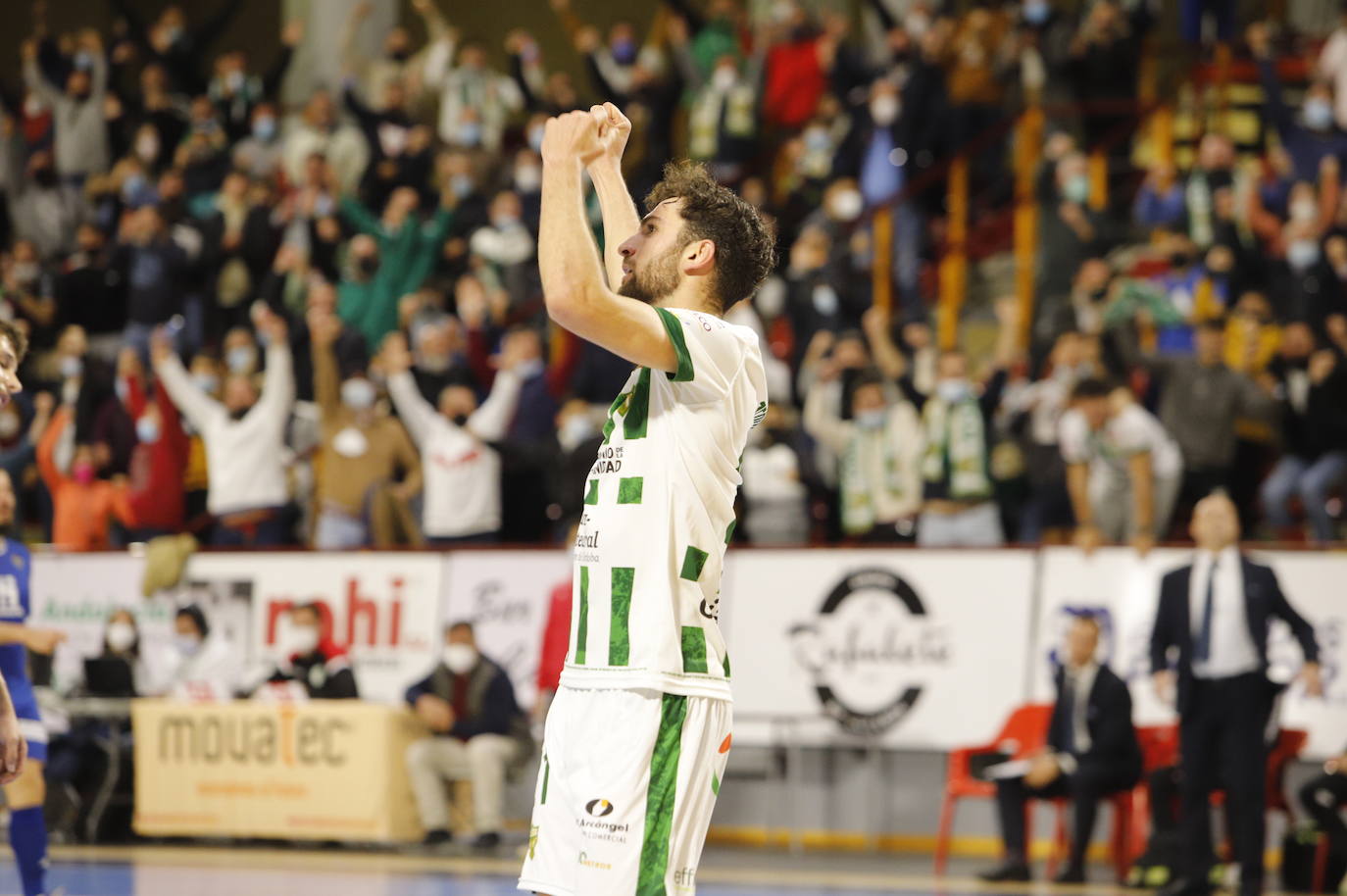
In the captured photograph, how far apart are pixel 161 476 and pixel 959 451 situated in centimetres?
753

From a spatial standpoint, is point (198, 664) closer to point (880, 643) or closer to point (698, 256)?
point (880, 643)

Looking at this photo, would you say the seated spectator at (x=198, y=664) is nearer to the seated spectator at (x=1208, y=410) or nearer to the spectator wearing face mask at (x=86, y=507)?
the spectator wearing face mask at (x=86, y=507)

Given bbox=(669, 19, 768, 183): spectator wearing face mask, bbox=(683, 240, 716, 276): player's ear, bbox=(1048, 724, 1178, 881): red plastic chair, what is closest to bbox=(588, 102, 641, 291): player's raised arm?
bbox=(683, 240, 716, 276): player's ear

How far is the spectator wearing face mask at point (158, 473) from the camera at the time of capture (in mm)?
17531

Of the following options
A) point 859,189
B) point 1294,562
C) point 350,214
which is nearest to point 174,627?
point 350,214

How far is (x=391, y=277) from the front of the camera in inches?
762

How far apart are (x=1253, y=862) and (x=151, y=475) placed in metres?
10.6

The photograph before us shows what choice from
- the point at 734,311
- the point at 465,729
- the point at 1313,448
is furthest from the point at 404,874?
the point at 1313,448

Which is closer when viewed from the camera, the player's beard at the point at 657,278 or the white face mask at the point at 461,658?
the player's beard at the point at 657,278

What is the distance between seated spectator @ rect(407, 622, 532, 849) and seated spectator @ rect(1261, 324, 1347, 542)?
605 cm

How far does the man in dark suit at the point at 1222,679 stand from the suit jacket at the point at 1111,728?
98 centimetres

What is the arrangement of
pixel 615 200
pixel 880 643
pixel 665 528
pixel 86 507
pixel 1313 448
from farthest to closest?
1. pixel 86 507
2. pixel 1313 448
3. pixel 880 643
4. pixel 615 200
5. pixel 665 528

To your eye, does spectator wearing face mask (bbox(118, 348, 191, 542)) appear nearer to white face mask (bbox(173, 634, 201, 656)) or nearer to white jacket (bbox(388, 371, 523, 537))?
white face mask (bbox(173, 634, 201, 656))

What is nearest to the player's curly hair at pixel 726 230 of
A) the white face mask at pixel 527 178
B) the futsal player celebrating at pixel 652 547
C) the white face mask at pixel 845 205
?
the futsal player celebrating at pixel 652 547
